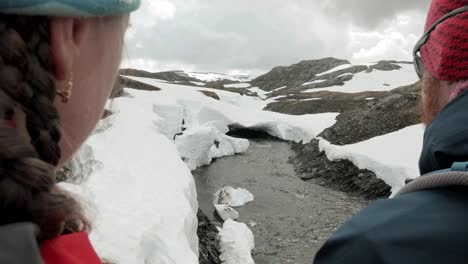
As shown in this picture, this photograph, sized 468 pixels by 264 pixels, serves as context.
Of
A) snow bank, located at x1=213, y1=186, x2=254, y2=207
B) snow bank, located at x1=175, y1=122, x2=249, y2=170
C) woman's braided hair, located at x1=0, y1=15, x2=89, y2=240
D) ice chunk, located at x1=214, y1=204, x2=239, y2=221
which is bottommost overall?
snow bank, located at x1=175, y1=122, x2=249, y2=170

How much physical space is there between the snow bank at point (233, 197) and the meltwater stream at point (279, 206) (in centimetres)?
25

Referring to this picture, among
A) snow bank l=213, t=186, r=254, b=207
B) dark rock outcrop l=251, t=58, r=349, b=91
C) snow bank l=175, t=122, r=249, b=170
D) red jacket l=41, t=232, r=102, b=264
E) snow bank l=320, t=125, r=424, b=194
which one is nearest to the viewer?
red jacket l=41, t=232, r=102, b=264

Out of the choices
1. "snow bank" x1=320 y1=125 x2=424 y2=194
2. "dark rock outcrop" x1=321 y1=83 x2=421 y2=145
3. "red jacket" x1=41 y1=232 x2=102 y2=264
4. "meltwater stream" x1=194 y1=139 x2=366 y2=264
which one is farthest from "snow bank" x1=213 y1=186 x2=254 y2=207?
"red jacket" x1=41 y1=232 x2=102 y2=264

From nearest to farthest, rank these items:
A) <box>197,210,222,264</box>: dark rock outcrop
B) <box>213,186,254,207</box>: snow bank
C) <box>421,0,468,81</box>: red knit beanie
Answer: <box>421,0,468,81</box>: red knit beanie
<box>197,210,222,264</box>: dark rock outcrop
<box>213,186,254,207</box>: snow bank

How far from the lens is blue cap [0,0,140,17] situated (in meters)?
0.73

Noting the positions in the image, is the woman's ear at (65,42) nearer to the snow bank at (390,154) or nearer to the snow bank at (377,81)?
the snow bank at (390,154)

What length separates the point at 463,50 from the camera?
60.0 inches

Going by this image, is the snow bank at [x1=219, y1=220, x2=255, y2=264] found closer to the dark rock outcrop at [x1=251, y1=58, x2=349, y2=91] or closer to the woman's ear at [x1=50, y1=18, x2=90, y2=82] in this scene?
the woman's ear at [x1=50, y1=18, x2=90, y2=82]

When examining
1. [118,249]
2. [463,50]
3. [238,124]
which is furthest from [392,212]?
[238,124]

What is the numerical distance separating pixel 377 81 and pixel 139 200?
5917 cm

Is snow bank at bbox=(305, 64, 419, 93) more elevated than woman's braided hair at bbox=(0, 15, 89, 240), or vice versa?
woman's braided hair at bbox=(0, 15, 89, 240)

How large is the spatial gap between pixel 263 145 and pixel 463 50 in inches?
942

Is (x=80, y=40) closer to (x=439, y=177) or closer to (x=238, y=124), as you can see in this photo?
(x=439, y=177)

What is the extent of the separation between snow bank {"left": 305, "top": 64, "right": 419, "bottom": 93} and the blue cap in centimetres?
5530
